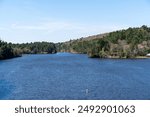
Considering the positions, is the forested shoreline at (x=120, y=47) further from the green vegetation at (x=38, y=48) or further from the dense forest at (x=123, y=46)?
the green vegetation at (x=38, y=48)

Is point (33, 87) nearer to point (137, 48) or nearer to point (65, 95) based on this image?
point (65, 95)

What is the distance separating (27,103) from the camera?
405 cm

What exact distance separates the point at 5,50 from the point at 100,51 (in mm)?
27345

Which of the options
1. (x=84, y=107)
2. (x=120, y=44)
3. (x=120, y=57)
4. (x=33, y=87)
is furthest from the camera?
(x=120, y=44)

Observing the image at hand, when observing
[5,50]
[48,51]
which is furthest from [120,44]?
[48,51]

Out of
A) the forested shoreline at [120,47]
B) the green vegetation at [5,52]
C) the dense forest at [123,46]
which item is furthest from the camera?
the dense forest at [123,46]

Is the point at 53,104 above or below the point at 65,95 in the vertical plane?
above

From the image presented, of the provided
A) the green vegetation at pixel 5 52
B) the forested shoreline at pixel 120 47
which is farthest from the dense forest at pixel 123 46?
the green vegetation at pixel 5 52

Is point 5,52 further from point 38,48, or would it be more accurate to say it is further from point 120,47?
point 38,48

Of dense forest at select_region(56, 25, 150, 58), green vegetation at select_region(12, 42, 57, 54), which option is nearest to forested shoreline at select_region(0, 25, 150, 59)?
dense forest at select_region(56, 25, 150, 58)

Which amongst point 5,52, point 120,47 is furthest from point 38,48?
point 120,47

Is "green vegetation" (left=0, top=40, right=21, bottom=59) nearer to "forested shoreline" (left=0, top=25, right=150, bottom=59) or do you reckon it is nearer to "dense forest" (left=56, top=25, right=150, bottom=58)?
"forested shoreline" (left=0, top=25, right=150, bottom=59)

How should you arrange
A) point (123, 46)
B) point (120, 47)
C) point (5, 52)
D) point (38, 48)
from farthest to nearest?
point (38, 48)
point (123, 46)
point (120, 47)
point (5, 52)

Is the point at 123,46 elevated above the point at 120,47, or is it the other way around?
the point at 123,46
